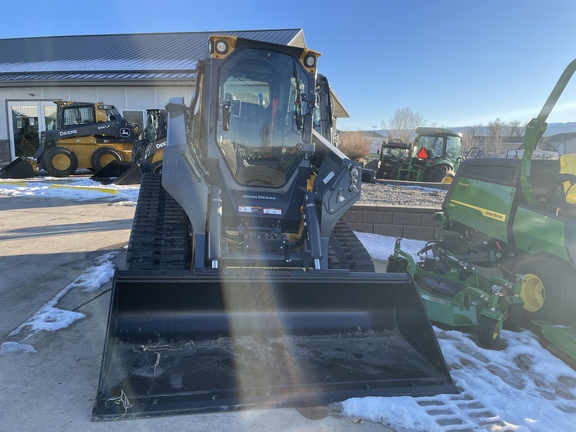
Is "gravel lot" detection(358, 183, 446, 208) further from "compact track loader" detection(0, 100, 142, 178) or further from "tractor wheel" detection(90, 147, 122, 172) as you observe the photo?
"compact track loader" detection(0, 100, 142, 178)

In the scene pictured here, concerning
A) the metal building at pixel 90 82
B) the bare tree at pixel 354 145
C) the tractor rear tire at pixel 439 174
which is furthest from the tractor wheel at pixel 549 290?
the bare tree at pixel 354 145

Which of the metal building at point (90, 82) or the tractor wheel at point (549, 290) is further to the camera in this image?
the metal building at point (90, 82)

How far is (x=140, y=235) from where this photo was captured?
14.1 ft

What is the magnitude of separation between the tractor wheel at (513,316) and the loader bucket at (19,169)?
15.3 meters

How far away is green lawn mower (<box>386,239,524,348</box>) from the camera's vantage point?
12.3 feet

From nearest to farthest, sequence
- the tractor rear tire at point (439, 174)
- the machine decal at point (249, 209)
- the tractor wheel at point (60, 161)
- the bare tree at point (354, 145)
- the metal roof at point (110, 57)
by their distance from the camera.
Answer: the machine decal at point (249, 209) < the tractor wheel at point (60, 161) < the tractor rear tire at point (439, 174) < the metal roof at point (110, 57) < the bare tree at point (354, 145)

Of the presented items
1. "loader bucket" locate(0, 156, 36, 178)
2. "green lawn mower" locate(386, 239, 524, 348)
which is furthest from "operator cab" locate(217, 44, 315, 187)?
"loader bucket" locate(0, 156, 36, 178)

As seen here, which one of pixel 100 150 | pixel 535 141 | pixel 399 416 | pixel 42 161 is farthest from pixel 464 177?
pixel 42 161

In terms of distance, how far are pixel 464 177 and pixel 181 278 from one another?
4.34 metres

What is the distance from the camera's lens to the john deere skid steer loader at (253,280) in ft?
9.30

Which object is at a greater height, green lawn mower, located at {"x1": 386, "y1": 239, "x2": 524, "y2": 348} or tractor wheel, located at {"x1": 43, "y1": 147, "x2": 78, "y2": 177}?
tractor wheel, located at {"x1": 43, "y1": 147, "x2": 78, "y2": 177}

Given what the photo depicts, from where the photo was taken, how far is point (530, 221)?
464 centimetres

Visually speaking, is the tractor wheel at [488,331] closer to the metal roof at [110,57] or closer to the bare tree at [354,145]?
the metal roof at [110,57]

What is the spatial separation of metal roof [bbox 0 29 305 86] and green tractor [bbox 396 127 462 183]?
8.64 metres
